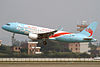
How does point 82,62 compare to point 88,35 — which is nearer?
point 82,62

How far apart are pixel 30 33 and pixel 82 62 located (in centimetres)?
1960

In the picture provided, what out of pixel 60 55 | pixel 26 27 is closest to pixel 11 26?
pixel 26 27

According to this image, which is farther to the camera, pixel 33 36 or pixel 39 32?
pixel 39 32

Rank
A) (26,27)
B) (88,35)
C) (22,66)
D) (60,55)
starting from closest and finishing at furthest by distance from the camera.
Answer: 1. (26,27)
2. (22,66)
3. (88,35)
4. (60,55)

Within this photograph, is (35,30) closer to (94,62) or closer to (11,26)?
(11,26)

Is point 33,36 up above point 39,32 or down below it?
below

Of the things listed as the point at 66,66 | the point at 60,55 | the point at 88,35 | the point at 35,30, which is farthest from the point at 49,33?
the point at 60,55

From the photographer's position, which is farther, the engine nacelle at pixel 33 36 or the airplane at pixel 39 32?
the engine nacelle at pixel 33 36

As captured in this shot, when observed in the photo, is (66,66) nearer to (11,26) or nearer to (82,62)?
(82,62)

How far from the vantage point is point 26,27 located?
324ft

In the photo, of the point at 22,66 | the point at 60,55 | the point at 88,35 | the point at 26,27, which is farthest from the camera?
the point at 60,55

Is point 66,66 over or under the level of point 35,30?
under

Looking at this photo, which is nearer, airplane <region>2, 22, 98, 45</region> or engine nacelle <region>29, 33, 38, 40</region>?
airplane <region>2, 22, 98, 45</region>

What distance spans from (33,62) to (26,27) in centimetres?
1422
